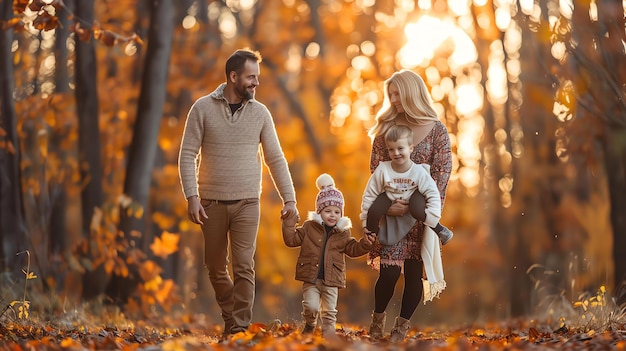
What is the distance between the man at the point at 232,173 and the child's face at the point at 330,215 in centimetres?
38

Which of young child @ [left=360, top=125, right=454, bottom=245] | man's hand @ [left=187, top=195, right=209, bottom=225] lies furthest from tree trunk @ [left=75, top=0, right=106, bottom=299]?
young child @ [left=360, top=125, right=454, bottom=245]

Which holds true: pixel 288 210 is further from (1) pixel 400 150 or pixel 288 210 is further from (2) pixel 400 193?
(1) pixel 400 150

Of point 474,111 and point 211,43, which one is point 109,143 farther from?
point 474,111

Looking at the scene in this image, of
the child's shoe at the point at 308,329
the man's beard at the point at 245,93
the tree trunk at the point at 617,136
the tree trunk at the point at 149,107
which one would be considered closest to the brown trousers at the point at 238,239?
the child's shoe at the point at 308,329

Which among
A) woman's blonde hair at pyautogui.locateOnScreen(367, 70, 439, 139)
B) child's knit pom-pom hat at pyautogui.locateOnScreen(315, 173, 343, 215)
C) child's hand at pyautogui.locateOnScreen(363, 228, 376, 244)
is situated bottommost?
child's hand at pyautogui.locateOnScreen(363, 228, 376, 244)

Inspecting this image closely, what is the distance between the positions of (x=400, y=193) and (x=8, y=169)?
19.3ft

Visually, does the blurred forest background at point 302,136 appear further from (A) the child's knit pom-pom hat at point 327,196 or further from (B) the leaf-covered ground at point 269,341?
(A) the child's knit pom-pom hat at point 327,196

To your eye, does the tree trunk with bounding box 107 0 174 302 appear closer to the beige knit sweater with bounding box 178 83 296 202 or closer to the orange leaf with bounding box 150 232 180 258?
the orange leaf with bounding box 150 232 180 258

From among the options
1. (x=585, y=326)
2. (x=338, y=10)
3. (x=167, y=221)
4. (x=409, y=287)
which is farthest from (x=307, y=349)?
(x=338, y=10)

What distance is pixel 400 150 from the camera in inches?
285

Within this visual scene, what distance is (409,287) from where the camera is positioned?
24.7ft

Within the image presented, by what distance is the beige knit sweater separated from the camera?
7715 mm

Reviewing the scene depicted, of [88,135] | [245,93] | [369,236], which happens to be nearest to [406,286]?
[369,236]

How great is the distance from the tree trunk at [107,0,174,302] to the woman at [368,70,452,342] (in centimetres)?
534
